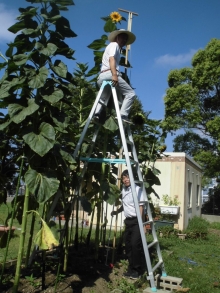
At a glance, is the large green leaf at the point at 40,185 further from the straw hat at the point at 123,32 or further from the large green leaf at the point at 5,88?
the straw hat at the point at 123,32

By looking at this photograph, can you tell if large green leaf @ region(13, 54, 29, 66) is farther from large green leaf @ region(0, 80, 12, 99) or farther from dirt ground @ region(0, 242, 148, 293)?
dirt ground @ region(0, 242, 148, 293)

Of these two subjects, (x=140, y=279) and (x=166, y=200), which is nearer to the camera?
(x=140, y=279)

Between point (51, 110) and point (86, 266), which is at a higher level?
point (51, 110)

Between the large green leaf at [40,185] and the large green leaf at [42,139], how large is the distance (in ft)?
0.95

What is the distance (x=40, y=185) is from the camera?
367 cm

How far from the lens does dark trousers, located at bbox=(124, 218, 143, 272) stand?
5.13 metres

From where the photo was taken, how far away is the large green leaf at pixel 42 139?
11.8 ft

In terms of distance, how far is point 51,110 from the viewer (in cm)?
413

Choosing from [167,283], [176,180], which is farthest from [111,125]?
[176,180]

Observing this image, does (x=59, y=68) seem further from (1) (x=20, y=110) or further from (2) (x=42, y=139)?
(2) (x=42, y=139)

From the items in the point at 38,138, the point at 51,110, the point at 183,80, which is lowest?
the point at 38,138

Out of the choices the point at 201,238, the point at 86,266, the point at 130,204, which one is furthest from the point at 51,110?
the point at 201,238

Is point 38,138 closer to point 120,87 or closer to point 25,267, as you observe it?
point 120,87

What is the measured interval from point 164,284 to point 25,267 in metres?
1.88
